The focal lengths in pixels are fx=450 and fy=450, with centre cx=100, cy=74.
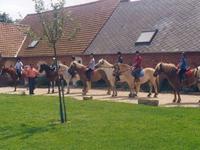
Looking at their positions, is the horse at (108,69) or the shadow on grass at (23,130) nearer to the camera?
the shadow on grass at (23,130)

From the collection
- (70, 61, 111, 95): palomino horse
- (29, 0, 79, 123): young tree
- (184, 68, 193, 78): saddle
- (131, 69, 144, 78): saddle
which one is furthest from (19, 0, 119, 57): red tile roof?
(29, 0, 79, 123): young tree

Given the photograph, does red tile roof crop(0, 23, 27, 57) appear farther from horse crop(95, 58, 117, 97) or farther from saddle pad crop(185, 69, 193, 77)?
saddle pad crop(185, 69, 193, 77)

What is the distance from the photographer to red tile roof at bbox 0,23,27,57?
4206cm

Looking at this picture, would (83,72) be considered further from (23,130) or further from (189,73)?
(23,130)

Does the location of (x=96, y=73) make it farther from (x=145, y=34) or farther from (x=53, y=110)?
(x=53, y=110)

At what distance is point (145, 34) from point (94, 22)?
7.50 meters

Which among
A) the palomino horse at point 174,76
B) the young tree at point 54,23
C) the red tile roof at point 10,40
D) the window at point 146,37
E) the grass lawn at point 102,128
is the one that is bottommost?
the grass lawn at point 102,128

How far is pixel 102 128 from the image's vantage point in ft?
42.8

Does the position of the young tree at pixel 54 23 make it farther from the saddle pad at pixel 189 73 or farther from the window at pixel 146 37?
the window at pixel 146 37

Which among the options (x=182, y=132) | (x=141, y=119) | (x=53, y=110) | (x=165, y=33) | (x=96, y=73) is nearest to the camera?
(x=182, y=132)

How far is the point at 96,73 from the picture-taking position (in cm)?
2741

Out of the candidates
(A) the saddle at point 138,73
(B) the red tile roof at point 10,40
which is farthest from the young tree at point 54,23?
(B) the red tile roof at point 10,40

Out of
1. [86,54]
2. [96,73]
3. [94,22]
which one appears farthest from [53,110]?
[94,22]

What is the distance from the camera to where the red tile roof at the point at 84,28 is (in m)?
36.6
